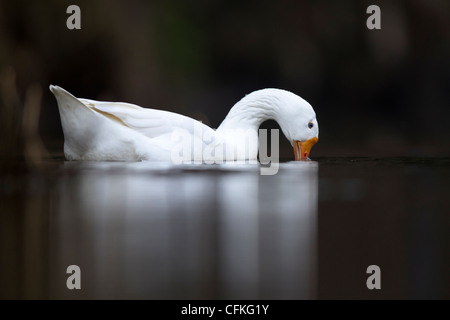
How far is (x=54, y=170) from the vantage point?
11.7ft

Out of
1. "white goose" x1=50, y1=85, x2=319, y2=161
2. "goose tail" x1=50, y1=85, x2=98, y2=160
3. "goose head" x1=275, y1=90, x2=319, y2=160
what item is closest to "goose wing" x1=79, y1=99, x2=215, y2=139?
"white goose" x1=50, y1=85, x2=319, y2=161

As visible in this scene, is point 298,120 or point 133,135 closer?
point 133,135

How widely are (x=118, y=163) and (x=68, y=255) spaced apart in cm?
212

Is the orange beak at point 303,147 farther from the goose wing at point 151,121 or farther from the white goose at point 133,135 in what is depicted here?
the goose wing at point 151,121

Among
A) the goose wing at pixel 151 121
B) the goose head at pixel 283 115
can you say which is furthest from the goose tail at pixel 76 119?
the goose head at pixel 283 115

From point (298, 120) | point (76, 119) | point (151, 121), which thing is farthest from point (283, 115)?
point (76, 119)

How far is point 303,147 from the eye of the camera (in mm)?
4281

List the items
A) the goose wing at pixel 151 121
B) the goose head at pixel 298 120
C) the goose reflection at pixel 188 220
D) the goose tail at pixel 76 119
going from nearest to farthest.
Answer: the goose reflection at pixel 188 220, the goose tail at pixel 76 119, the goose wing at pixel 151 121, the goose head at pixel 298 120

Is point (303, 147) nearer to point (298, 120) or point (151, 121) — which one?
point (298, 120)

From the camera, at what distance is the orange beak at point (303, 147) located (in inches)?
168

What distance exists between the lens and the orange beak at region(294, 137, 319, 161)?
14.0ft

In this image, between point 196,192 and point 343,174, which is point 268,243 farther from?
point 343,174

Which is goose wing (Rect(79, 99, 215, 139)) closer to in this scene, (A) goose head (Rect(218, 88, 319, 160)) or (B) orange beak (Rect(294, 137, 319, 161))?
(A) goose head (Rect(218, 88, 319, 160))

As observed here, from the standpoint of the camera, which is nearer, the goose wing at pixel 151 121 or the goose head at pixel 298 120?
the goose wing at pixel 151 121
